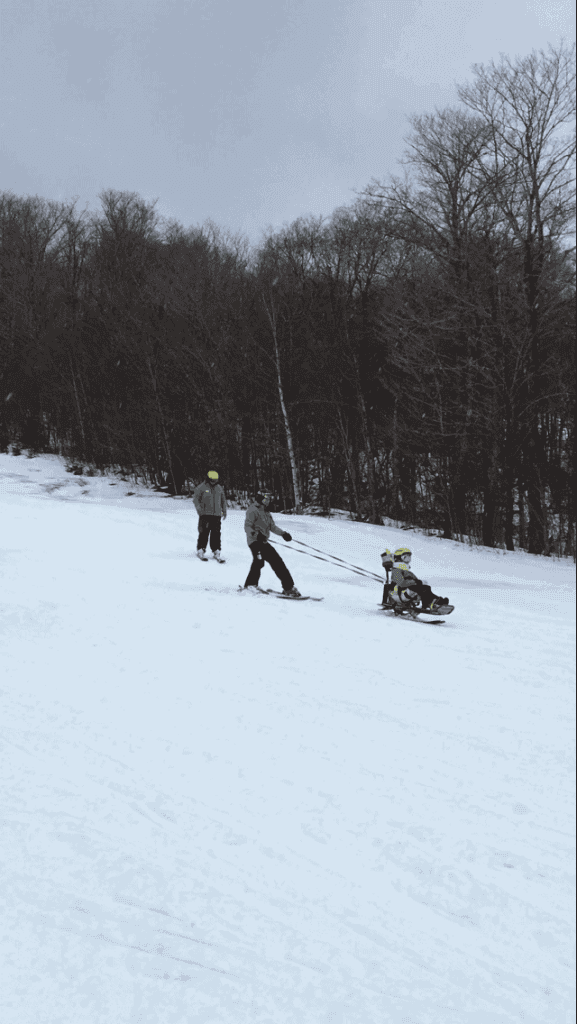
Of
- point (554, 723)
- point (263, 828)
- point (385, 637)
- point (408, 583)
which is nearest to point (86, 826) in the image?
point (263, 828)

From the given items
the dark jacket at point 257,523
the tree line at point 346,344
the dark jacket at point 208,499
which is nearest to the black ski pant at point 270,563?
the dark jacket at point 257,523

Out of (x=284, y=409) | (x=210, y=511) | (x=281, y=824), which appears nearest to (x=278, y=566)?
(x=210, y=511)

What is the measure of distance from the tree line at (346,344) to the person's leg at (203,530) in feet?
27.4

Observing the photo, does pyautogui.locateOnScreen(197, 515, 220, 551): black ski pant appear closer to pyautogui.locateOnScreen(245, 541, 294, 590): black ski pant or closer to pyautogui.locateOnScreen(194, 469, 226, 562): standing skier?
pyautogui.locateOnScreen(194, 469, 226, 562): standing skier

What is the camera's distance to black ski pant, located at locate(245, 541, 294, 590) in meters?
11.2

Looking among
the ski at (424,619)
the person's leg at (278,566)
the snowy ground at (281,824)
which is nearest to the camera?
the snowy ground at (281,824)

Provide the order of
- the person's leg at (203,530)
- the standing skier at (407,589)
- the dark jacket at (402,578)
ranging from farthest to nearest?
the person's leg at (203,530)
the dark jacket at (402,578)
the standing skier at (407,589)

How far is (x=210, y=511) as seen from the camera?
44.8 ft

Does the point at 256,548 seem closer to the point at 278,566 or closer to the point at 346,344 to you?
the point at 278,566

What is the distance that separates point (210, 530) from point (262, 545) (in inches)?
119

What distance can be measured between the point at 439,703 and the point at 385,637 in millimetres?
2565

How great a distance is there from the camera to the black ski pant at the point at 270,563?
1116cm

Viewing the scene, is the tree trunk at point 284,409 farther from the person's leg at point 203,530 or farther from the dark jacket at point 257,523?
the dark jacket at point 257,523

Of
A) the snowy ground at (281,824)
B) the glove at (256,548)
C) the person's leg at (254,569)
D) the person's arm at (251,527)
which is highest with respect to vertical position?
the person's arm at (251,527)
